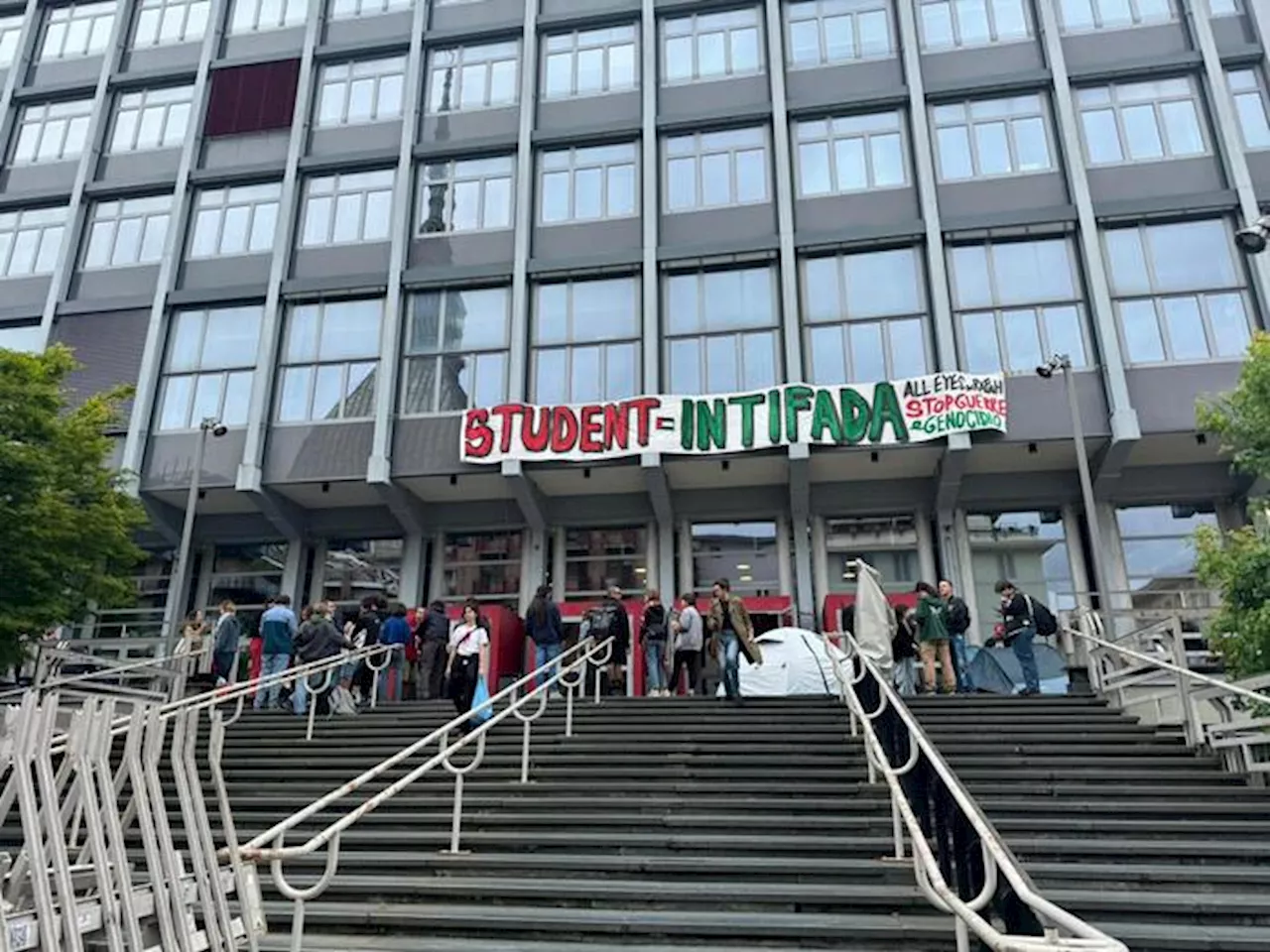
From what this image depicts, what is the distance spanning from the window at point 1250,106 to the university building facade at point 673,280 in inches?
3.8

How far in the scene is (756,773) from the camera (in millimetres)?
8094

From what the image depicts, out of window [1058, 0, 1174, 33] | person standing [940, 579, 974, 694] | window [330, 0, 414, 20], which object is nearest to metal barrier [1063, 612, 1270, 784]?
person standing [940, 579, 974, 694]

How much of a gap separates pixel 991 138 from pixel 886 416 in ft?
22.9

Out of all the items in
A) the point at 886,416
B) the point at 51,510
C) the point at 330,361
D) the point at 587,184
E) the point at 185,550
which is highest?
the point at 587,184

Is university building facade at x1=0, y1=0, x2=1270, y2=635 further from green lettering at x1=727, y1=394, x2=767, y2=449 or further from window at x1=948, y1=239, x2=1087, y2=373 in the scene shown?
green lettering at x1=727, y1=394, x2=767, y2=449

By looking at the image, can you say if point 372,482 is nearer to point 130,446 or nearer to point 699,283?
point 130,446

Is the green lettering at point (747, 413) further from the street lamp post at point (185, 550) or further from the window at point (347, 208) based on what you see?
the street lamp post at point (185, 550)

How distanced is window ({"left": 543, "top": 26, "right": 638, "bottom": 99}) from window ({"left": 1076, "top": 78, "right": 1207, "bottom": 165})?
977 cm

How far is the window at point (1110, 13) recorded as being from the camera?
59.6 ft

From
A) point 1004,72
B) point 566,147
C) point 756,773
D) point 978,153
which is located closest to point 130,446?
point 566,147

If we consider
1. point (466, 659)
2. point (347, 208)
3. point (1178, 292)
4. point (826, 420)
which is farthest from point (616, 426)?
point (1178, 292)

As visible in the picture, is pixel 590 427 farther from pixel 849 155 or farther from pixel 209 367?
pixel 209 367

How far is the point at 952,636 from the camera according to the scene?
12047 mm

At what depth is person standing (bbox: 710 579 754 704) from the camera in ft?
35.1
